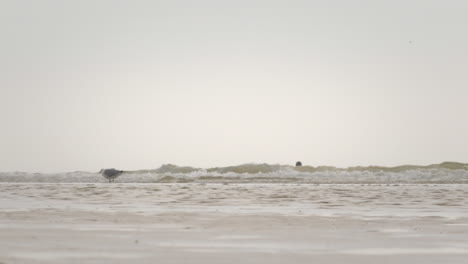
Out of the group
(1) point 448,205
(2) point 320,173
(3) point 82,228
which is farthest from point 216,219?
(2) point 320,173

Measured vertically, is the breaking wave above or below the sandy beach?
above

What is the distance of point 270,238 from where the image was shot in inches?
398

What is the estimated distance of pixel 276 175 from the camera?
52594 mm

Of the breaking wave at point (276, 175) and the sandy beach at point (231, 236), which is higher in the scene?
the breaking wave at point (276, 175)

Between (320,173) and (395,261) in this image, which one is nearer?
(395,261)

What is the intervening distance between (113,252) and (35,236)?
236 cm

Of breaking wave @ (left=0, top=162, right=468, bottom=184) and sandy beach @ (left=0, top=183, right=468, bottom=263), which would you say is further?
breaking wave @ (left=0, top=162, right=468, bottom=184)

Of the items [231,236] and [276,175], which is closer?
[231,236]

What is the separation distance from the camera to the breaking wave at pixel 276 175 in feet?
156

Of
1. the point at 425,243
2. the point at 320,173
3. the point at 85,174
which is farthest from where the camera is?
the point at 85,174

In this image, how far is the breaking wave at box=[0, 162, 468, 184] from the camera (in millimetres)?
47531

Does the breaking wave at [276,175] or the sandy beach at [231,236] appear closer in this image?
the sandy beach at [231,236]

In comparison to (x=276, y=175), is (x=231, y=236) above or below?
below

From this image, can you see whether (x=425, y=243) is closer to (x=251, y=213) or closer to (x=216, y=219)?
(x=216, y=219)
